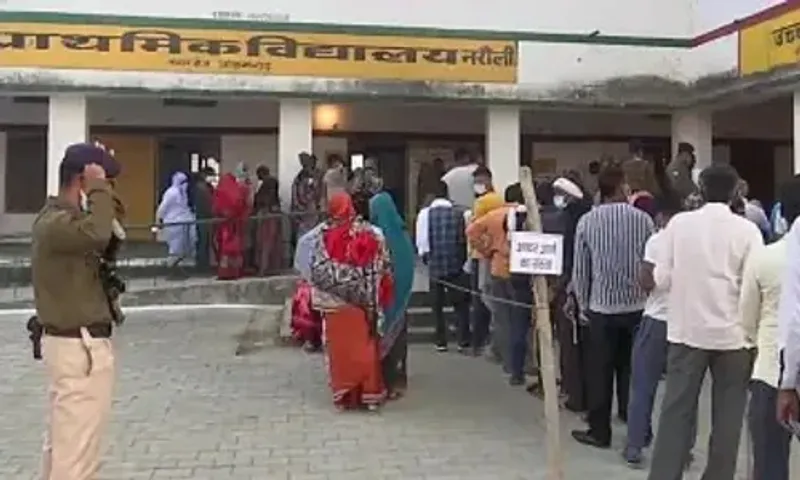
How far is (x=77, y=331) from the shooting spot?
516 centimetres

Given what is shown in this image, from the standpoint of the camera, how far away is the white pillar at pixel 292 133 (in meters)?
17.1

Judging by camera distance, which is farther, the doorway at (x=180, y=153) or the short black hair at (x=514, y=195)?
the doorway at (x=180, y=153)

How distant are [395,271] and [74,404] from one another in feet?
13.4

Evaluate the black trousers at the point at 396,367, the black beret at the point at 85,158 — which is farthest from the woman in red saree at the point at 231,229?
the black beret at the point at 85,158

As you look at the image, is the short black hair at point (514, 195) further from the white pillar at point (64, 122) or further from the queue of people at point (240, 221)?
the white pillar at point (64, 122)

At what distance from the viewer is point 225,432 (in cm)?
757

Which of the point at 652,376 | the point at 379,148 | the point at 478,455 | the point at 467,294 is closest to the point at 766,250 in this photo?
the point at 652,376

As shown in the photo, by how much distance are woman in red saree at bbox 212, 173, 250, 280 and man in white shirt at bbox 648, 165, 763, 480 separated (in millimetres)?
10190

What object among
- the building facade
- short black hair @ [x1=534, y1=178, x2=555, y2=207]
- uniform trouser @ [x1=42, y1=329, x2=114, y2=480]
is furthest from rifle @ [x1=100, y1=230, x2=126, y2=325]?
the building facade

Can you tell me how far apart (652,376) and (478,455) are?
128 cm

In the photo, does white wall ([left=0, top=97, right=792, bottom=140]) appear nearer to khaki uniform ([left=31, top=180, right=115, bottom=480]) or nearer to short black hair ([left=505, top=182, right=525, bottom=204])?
short black hair ([left=505, top=182, right=525, bottom=204])

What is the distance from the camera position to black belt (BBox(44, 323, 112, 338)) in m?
5.14

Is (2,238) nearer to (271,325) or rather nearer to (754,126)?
(271,325)

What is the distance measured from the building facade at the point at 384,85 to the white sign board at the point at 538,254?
10.4m
